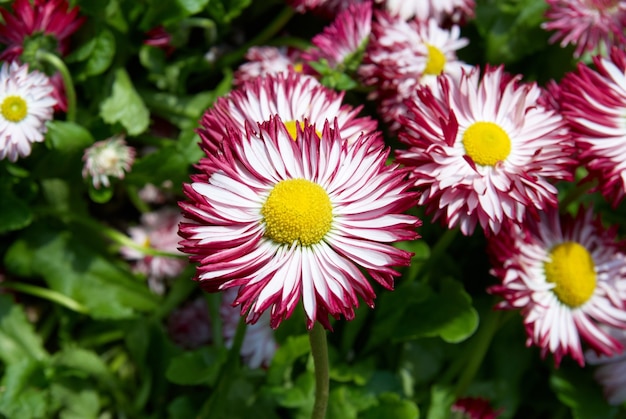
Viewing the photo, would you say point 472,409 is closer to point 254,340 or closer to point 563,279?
point 563,279

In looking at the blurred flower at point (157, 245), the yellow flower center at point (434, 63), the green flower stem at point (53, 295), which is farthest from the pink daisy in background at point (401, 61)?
the green flower stem at point (53, 295)

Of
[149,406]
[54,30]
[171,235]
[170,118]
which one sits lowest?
[149,406]

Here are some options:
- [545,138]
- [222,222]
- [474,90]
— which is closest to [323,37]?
[474,90]

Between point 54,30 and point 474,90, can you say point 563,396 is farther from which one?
point 54,30

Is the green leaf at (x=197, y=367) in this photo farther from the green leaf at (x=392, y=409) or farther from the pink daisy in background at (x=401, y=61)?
the pink daisy in background at (x=401, y=61)

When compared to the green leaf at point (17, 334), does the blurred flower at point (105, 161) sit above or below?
above
